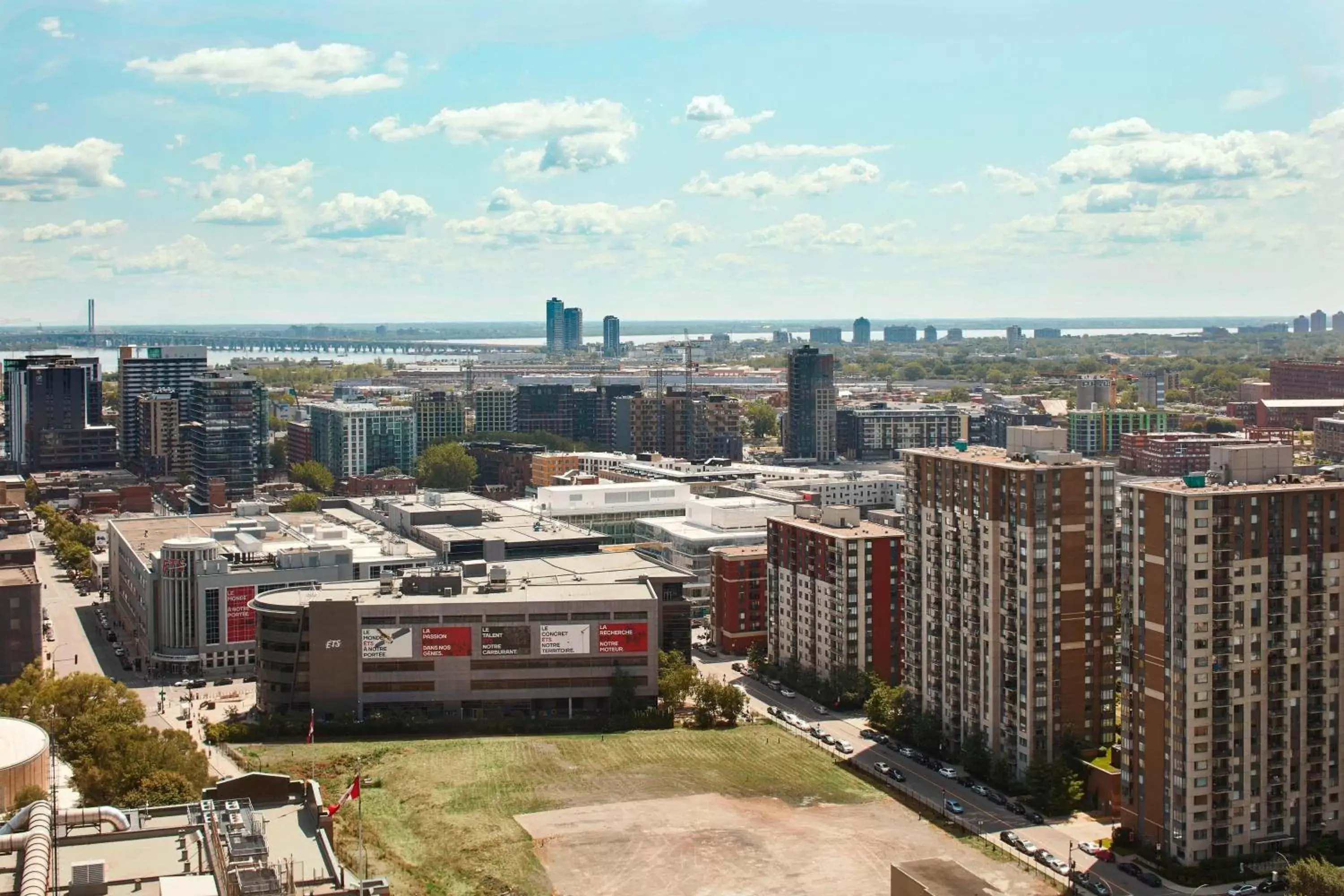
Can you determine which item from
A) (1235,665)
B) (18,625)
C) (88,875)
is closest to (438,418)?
(18,625)

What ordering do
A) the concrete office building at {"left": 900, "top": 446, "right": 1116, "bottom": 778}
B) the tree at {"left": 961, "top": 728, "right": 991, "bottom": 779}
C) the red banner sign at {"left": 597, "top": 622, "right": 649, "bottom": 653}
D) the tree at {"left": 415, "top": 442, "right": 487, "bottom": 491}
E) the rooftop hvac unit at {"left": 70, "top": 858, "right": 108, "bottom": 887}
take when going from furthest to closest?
the tree at {"left": 415, "top": 442, "right": 487, "bottom": 491} < the red banner sign at {"left": 597, "top": 622, "right": 649, "bottom": 653} < the tree at {"left": 961, "top": 728, "right": 991, "bottom": 779} < the concrete office building at {"left": 900, "top": 446, "right": 1116, "bottom": 778} < the rooftop hvac unit at {"left": 70, "top": 858, "right": 108, "bottom": 887}

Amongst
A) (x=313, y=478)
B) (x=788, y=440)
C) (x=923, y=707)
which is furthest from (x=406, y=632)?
(x=788, y=440)

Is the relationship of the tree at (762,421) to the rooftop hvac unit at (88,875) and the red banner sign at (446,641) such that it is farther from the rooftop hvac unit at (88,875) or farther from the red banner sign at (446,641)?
the rooftop hvac unit at (88,875)

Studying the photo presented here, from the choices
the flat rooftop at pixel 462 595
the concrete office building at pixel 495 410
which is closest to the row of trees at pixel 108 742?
the flat rooftop at pixel 462 595

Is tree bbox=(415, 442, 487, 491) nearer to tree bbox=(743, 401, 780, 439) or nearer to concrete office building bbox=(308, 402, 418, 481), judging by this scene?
concrete office building bbox=(308, 402, 418, 481)

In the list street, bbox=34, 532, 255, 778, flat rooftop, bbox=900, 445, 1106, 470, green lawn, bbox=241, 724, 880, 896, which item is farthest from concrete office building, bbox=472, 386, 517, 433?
green lawn, bbox=241, 724, 880, 896

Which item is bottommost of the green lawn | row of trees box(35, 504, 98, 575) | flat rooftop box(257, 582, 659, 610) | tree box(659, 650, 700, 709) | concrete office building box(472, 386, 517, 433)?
the green lawn

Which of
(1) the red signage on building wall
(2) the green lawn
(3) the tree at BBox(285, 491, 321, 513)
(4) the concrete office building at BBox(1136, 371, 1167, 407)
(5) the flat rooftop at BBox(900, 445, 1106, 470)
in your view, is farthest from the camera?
(4) the concrete office building at BBox(1136, 371, 1167, 407)

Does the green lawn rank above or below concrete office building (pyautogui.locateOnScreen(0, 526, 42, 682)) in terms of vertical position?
below
